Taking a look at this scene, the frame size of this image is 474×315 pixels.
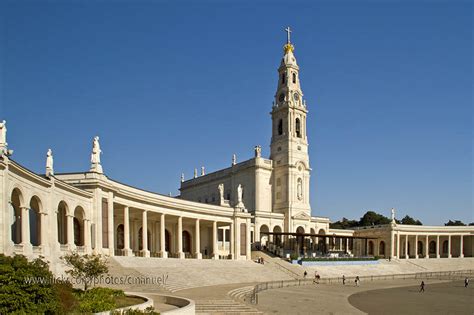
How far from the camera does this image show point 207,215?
64812mm

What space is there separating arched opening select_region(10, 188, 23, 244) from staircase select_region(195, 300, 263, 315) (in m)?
13.9

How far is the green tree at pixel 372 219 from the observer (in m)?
132

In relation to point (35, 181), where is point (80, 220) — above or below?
below

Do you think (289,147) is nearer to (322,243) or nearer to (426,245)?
(322,243)

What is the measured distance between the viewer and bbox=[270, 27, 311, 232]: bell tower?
265ft

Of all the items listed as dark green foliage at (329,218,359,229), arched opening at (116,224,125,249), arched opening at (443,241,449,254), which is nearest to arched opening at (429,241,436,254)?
arched opening at (443,241,449,254)

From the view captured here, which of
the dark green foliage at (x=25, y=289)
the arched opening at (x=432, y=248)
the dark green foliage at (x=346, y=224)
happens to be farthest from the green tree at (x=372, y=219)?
the dark green foliage at (x=25, y=289)

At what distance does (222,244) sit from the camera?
246 feet

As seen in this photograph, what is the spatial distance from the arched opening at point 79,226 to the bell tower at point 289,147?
42.6 meters

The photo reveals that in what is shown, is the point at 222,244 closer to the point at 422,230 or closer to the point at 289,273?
the point at 289,273

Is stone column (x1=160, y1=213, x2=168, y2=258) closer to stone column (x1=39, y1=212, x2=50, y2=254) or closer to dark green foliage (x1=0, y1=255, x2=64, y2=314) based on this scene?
stone column (x1=39, y1=212, x2=50, y2=254)

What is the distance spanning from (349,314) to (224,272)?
24.8 m

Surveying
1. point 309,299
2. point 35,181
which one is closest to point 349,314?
point 309,299

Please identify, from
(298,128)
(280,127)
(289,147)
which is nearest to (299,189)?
(289,147)
